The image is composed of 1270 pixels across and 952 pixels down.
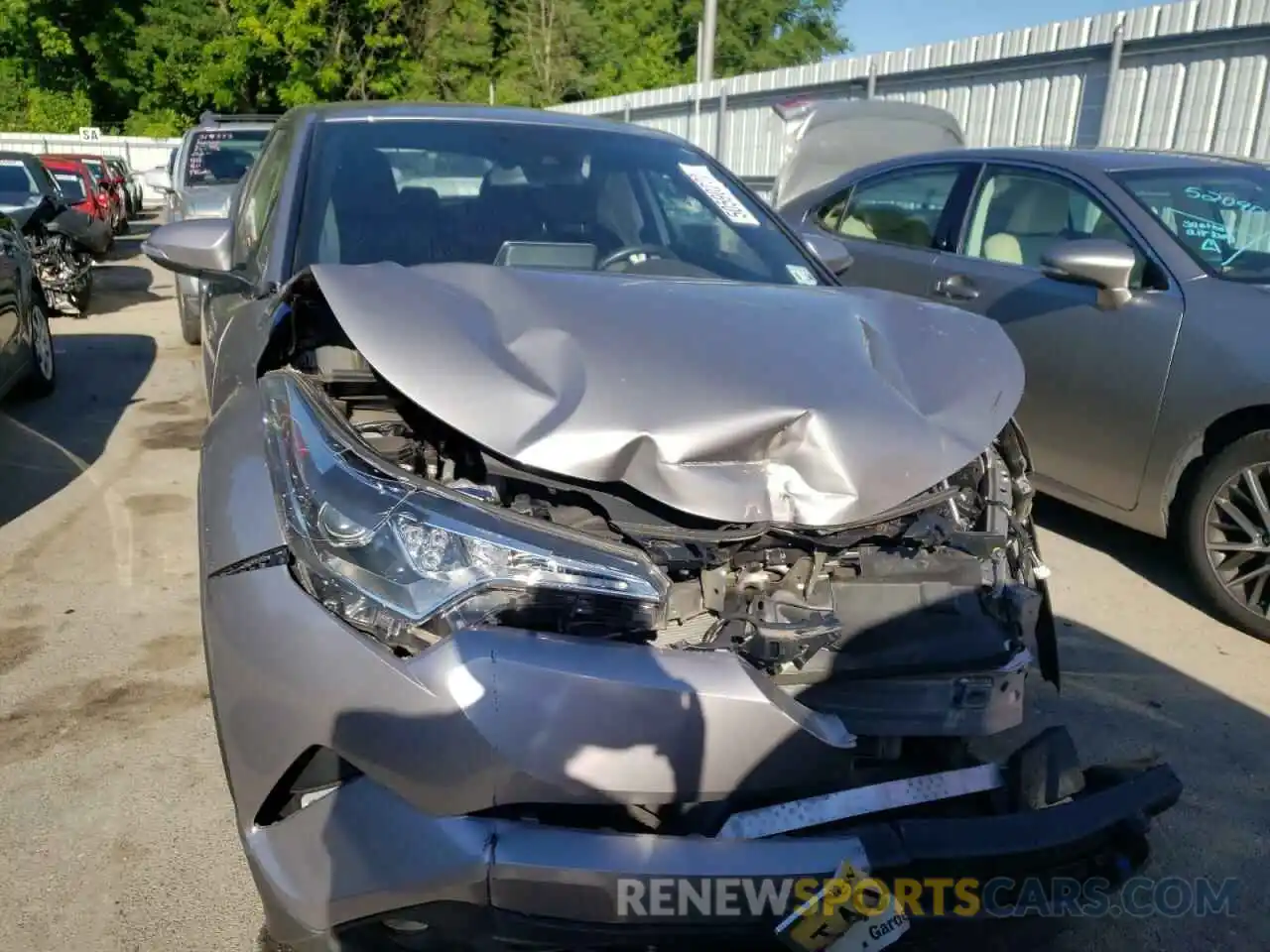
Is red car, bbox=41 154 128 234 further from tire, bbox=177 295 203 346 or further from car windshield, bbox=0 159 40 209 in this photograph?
tire, bbox=177 295 203 346

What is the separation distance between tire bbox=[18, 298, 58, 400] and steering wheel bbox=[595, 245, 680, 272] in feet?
15.2

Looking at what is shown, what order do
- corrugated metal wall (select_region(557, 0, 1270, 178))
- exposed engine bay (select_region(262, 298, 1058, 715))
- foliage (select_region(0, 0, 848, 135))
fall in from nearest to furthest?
exposed engine bay (select_region(262, 298, 1058, 715)), corrugated metal wall (select_region(557, 0, 1270, 178)), foliage (select_region(0, 0, 848, 135))

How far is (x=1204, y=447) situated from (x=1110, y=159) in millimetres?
1587

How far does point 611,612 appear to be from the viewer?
1.75 metres

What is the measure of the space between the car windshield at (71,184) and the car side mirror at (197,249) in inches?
531

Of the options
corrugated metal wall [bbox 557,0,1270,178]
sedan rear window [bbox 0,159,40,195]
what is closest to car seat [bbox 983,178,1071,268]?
corrugated metal wall [bbox 557,0,1270,178]

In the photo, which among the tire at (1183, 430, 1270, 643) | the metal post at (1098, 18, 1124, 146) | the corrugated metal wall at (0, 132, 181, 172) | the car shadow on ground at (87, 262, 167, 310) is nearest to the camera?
the tire at (1183, 430, 1270, 643)

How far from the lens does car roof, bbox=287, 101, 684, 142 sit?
3242mm

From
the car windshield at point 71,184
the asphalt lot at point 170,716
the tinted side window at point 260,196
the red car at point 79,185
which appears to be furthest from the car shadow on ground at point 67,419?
the car windshield at point 71,184

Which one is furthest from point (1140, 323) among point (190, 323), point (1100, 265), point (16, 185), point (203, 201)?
point (16, 185)

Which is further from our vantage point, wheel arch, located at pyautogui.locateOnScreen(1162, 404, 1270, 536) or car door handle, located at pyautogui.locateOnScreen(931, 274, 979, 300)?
car door handle, located at pyautogui.locateOnScreen(931, 274, 979, 300)

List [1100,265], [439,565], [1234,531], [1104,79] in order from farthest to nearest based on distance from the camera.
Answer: [1104,79], [1100,265], [1234,531], [439,565]

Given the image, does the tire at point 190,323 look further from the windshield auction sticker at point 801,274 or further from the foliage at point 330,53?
the foliage at point 330,53

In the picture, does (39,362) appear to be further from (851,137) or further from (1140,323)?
(851,137)
